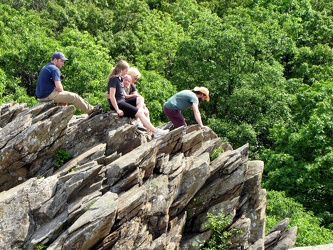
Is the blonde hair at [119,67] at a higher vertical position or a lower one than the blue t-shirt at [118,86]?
higher

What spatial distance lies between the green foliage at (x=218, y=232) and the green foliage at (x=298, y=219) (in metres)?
7.13

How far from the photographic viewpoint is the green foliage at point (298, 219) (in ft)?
80.0

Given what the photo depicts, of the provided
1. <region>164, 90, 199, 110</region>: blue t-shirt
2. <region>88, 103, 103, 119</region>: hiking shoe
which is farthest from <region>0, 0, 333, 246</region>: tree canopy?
<region>164, 90, 199, 110</region>: blue t-shirt

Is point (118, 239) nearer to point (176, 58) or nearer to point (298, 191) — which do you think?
point (298, 191)

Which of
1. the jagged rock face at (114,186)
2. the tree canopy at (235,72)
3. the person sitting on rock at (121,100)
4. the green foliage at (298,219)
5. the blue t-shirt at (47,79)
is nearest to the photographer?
the jagged rock face at (114,186)

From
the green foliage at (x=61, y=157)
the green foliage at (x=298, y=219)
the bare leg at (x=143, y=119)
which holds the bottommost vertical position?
the green foliage at (x=298, y=219)

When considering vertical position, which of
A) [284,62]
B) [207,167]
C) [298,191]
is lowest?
[298,191]

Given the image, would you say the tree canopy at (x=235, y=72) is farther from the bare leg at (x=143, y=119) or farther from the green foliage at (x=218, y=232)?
the green foliage at (x=218, y=232)

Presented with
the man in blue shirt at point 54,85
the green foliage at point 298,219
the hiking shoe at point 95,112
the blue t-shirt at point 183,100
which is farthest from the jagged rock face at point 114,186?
the green foliage at point 298,219

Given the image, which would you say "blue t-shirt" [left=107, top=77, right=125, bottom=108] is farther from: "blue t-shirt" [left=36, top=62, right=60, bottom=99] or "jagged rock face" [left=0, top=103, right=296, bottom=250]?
"blue t-shirt" [left=36, top=62, right=60, bottom=99]

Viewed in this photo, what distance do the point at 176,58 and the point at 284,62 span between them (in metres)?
9.83

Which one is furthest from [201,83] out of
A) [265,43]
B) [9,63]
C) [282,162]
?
[9,63]

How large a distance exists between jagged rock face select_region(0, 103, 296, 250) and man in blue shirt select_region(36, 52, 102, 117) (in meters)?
0.46

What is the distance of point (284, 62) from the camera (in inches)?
1773
